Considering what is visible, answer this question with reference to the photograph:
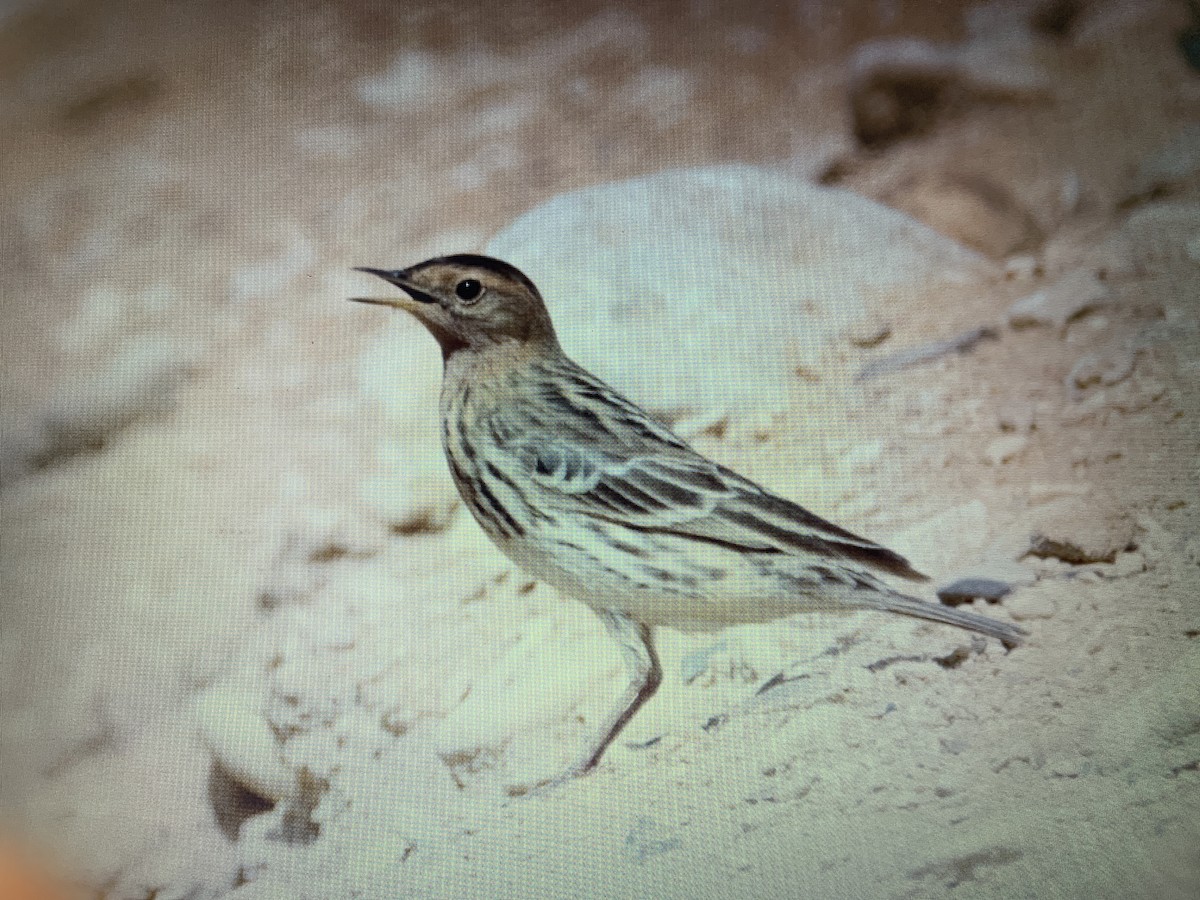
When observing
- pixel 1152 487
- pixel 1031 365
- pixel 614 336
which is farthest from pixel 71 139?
pixel 1152 487

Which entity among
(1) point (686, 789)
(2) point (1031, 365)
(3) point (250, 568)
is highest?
(3) point (250, 568)

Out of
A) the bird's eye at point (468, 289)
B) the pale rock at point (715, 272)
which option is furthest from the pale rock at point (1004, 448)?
the bird's eye at point (468, 289)

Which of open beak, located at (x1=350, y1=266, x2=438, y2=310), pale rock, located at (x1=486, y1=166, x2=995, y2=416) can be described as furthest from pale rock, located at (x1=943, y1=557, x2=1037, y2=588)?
open beak, located at (x1=350, y1=266, x2=438, y2=310)

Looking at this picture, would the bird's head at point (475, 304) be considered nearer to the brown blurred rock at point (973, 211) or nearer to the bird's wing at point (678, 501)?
the bird's wing at point (678, 501)

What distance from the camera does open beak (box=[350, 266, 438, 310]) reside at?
1.18m

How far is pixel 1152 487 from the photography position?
3.62 feet

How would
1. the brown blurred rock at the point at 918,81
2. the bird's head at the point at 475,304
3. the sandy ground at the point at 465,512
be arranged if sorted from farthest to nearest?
the brown blurred rock at the point at 918,81
the bird's head at the point at 475,304
the sandy ground at the point at 465,512

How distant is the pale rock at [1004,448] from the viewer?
3.68ft

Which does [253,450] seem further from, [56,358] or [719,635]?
[719,635]

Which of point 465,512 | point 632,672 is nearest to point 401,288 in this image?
point 465,512

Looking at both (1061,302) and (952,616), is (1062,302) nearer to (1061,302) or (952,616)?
(1061,302)

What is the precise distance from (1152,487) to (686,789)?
66 centimetres

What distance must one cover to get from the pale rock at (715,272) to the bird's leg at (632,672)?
0.27 meters

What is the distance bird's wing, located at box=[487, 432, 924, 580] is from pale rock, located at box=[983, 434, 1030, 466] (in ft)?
0.58
